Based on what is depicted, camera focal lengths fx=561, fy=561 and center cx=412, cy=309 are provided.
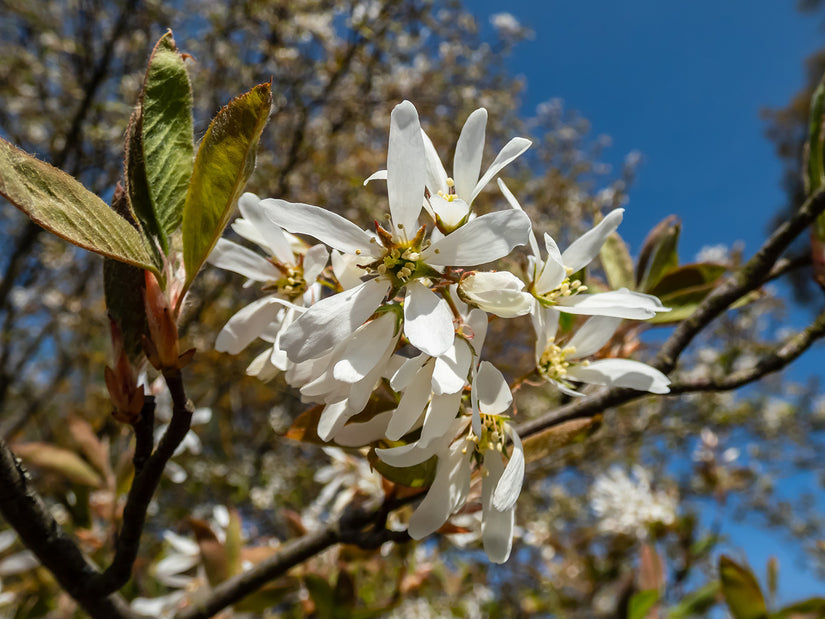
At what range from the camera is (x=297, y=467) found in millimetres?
3125

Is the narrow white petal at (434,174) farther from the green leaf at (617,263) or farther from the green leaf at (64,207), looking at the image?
the green leaf at (617,263)

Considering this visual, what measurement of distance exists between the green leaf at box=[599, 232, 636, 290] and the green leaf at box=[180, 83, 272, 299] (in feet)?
1.87

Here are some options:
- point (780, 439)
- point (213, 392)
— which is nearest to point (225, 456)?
point (213, 392)

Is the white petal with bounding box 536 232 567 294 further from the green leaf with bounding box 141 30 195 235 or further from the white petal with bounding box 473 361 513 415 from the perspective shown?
the green leaf with bounding box 141 30 195 235

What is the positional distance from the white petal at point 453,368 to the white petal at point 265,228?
0.72 ft

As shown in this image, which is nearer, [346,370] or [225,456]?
[346,370]

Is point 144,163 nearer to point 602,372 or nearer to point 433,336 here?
point 433,336

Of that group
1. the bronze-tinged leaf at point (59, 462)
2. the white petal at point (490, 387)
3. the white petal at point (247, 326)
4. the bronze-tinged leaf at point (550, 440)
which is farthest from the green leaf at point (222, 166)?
the bronze-tinged leaf at point (59, 462)

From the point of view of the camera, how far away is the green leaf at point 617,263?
83 centimetres

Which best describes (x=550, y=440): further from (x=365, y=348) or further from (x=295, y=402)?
(x=295, y=402)

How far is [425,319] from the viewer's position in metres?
0.43

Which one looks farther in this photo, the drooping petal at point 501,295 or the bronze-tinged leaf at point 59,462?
the bronze-tinged leaf at point 59,462

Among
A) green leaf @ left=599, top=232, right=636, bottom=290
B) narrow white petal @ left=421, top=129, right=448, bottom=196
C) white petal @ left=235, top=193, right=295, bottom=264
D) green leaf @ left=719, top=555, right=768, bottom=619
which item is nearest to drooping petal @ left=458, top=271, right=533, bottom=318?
narrow white petal @ left=421, top=129, right=448, bottom=196

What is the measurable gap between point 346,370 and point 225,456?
9.95 ft
